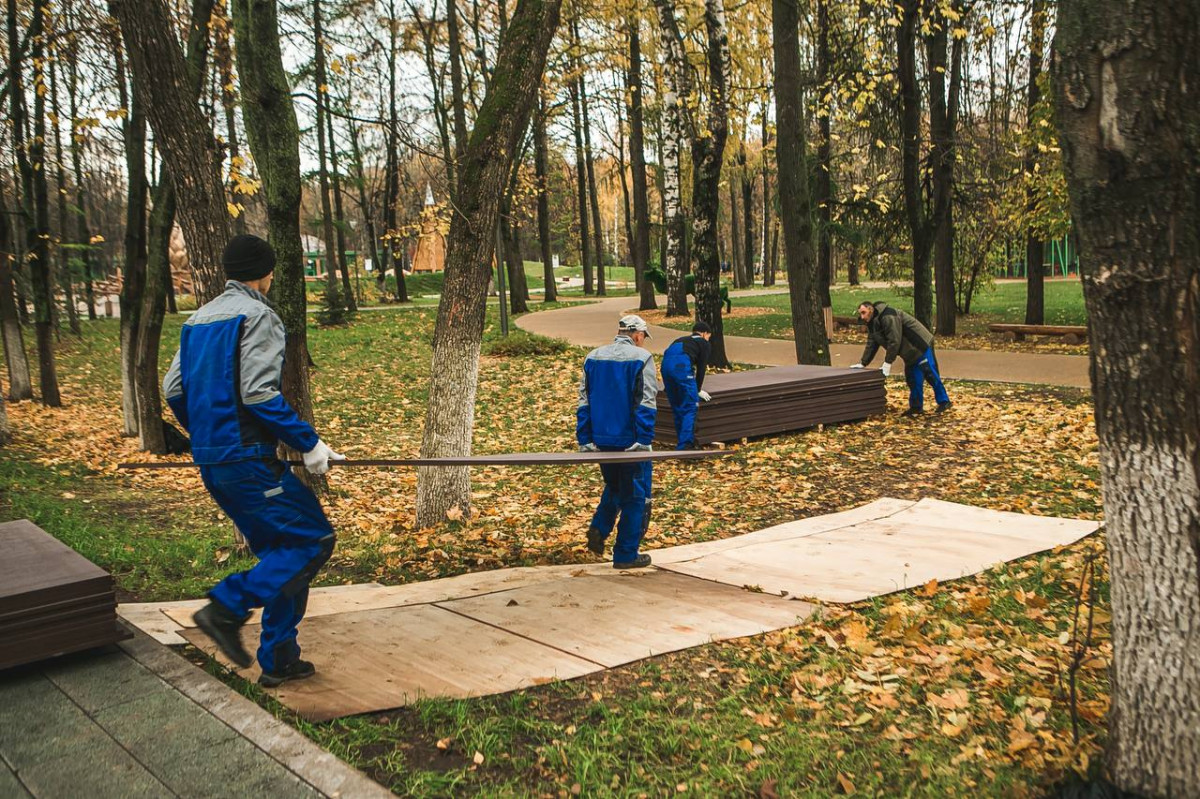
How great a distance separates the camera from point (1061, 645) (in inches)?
198

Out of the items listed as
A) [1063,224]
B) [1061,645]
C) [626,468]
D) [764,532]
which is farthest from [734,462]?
[1063,224]

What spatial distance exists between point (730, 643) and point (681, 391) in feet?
19.1

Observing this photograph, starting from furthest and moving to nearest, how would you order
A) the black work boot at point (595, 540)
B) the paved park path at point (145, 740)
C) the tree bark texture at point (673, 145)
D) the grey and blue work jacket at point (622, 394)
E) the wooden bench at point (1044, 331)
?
the wooden bench at point (1044, 331), the tree bark texture at point (673, 145), the black work boot at point (595, 540), the grey and blue work jacket at point (622, 394), the paved park path at point (145, 740)

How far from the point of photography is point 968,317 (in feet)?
91.9

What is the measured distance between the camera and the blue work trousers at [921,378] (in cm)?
1326

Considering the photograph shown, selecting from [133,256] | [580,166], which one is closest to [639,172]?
[580,166]

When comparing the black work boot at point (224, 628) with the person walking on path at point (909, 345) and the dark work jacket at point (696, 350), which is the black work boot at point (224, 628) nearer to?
the dark work jacket at point (696, 350)

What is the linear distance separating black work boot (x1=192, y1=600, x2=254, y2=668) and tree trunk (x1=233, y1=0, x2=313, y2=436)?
13.0 ft

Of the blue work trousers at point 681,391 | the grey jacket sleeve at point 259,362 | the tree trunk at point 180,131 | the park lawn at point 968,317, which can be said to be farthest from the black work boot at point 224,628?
the park lawn at point 968,317

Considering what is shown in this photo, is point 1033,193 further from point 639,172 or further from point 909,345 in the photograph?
point 639,172

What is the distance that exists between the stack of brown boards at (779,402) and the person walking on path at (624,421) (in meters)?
4.37

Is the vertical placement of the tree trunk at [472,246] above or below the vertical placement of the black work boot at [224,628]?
above

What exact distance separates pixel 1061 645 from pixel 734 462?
21.2 ft

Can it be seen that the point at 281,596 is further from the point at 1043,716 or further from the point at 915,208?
the point at 915,208
